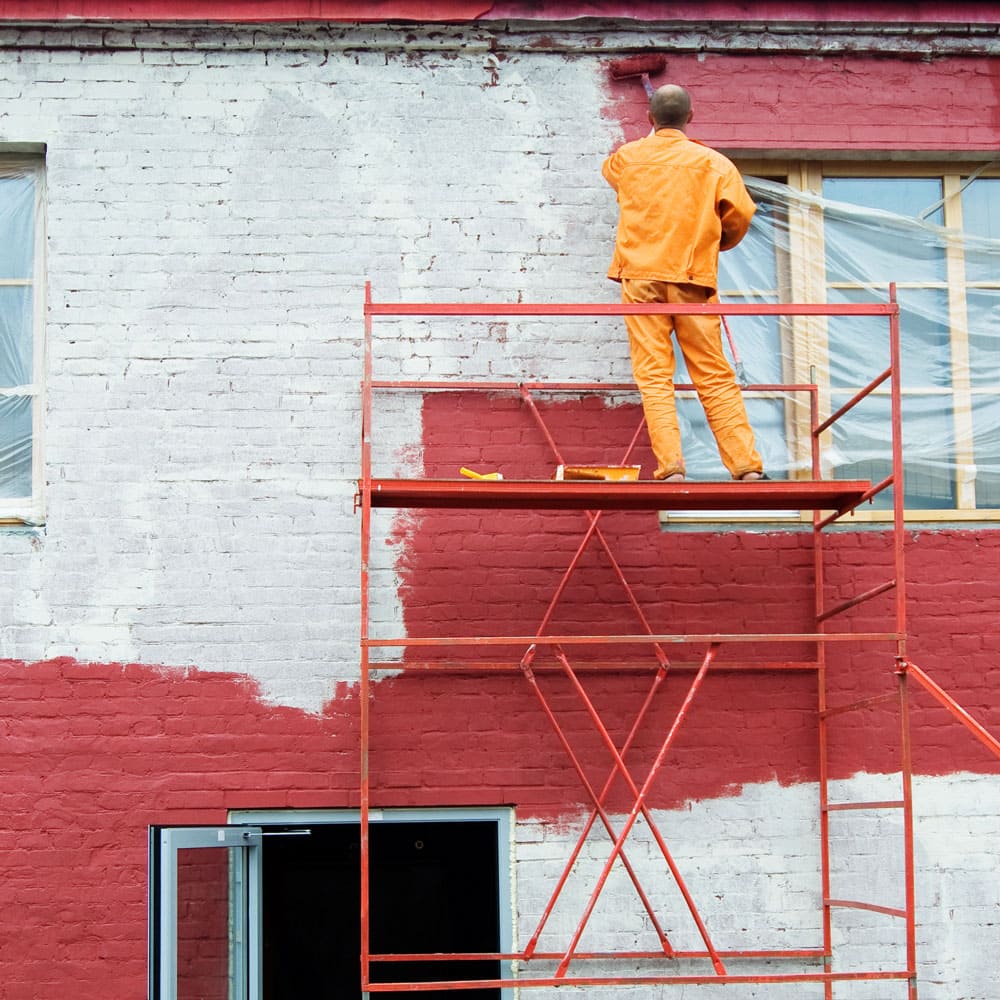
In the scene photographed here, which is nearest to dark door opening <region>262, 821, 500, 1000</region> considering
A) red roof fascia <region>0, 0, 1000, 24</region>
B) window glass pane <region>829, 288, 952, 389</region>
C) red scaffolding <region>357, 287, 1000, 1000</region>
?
red scaffolding <region>357, 287, 1000, 1000</region>

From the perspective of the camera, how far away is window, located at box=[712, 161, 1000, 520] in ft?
23.9

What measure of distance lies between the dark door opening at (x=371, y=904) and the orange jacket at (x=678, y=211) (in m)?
2.97

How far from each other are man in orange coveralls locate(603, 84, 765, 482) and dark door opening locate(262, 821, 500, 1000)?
8.18 feet

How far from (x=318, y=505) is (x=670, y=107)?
2381mm

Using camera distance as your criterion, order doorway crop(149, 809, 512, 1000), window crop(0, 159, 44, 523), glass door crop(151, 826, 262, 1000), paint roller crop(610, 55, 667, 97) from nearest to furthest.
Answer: glass door crop(151, 826, 262, 1000) < window crop(0, 159, 44, 523) < paint roller crop(610, 55, 667, 97) < doorway crop(149, 809, 512, 1000)

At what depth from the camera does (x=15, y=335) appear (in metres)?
7.28

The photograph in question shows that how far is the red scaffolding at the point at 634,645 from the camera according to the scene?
605cm

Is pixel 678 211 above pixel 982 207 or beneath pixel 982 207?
beneath

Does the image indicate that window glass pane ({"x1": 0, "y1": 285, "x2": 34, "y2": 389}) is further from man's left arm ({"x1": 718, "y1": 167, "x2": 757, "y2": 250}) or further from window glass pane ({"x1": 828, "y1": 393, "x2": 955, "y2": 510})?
window glass pane ({"x1": 828, "y1": 393, "x2": 955, "y2": 510})

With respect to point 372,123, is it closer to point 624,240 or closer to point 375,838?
point 624,240

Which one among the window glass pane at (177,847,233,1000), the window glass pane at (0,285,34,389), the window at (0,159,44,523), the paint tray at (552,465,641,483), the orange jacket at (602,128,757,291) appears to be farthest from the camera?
the window glass pane at (0,285,34,389)

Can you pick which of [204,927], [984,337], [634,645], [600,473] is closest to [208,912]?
[204,927]

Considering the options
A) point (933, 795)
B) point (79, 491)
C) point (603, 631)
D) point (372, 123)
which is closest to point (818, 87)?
point (372, 123)

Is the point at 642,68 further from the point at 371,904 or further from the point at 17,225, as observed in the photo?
the point at 371,904
